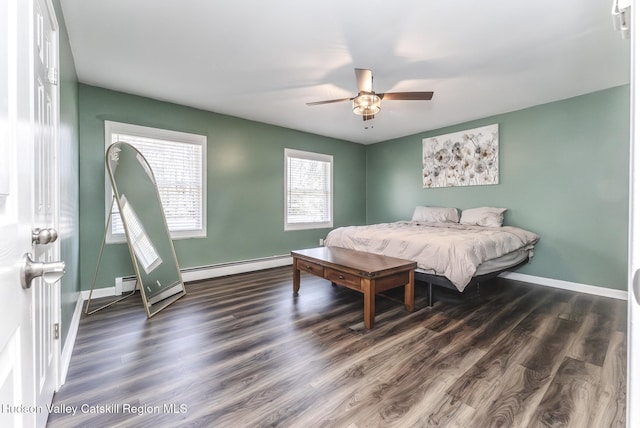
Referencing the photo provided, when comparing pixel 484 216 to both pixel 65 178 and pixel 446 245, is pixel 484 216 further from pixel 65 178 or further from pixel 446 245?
pixel 65 178

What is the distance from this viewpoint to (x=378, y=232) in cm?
372

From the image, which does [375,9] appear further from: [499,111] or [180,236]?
[180,236]

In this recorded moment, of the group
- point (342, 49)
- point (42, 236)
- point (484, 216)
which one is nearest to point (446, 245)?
point (484, 216)

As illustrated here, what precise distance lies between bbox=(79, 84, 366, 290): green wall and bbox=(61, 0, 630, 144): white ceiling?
26 cm

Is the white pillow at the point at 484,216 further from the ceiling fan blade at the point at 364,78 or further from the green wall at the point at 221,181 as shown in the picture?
the ceiling fan blade at the point at 364,78

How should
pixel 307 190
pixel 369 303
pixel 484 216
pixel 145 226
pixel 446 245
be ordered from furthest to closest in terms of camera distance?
pixel 307 190 < pixel 484 216 < pixel 145 226 < pixel 446 245 < pixel 369 303

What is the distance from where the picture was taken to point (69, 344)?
211 cm

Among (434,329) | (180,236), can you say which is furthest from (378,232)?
(180,236)

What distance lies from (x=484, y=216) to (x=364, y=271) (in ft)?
8.36

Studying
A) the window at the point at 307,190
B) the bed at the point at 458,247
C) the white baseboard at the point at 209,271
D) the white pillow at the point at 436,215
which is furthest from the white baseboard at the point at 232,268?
the white pillow at the point at 436,215

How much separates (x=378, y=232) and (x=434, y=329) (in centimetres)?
147

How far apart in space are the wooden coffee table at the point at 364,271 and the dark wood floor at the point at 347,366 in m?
0.25

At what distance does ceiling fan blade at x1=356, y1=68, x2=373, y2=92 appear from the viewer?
2.51 m

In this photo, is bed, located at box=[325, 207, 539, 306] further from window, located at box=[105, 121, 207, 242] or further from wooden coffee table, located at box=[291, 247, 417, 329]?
window, located at box=[105, 121, 207, 242]
